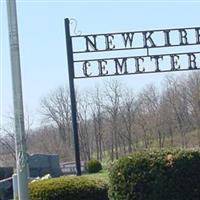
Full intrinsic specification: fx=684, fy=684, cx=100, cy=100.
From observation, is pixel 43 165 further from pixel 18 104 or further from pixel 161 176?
pixel 18 104

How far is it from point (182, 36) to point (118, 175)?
18.4ft

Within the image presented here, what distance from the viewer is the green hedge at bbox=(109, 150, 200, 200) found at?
10898mm

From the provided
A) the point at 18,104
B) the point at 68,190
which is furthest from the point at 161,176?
the point at 18,104

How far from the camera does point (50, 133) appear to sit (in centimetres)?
7919

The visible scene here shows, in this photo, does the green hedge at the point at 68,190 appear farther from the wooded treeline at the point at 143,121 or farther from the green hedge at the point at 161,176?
the wooded treeline at the point at 143,121

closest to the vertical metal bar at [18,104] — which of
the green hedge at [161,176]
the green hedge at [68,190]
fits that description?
the green hedge at [161,176]

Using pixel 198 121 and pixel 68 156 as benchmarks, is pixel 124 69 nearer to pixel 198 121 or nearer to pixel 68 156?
pixel 198 121

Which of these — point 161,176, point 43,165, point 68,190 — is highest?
point 161,176

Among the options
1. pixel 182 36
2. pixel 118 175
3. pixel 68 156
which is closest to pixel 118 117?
pixel 68 156

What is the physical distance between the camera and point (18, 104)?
9555 millimetres

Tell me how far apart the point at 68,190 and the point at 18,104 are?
11.5 ft

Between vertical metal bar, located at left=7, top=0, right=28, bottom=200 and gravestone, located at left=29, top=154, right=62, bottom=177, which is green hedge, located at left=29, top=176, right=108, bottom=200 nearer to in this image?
vertical metal bar, located at left=7, top=0, right=28, bottom=200

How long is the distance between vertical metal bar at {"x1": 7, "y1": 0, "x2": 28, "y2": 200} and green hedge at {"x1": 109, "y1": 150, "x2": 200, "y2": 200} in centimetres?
221

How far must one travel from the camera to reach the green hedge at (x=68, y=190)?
12.6 meters
